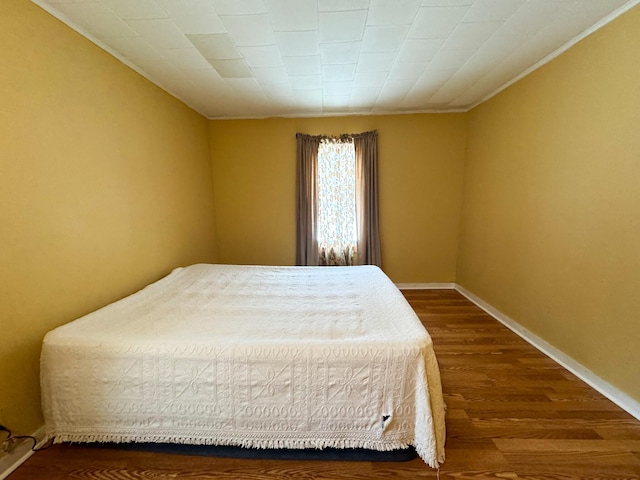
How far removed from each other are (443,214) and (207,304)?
10.4ft

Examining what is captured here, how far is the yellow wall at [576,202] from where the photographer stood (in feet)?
5.28

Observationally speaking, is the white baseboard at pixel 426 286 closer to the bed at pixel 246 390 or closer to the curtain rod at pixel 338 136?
the curtain rod at pixel 338 136

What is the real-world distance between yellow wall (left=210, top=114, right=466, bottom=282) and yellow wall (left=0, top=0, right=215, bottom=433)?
1232 mm

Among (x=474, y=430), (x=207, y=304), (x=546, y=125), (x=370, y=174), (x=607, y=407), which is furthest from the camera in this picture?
(x=370, y=174)

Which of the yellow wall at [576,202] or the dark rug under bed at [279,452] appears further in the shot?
the yellow wall at [576,202]

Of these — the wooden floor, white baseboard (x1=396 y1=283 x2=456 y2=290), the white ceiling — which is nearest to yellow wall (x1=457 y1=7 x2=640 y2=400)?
the white ceiling

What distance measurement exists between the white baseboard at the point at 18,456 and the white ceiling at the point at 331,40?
2.33 m

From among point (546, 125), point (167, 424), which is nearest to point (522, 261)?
point (546, 125)

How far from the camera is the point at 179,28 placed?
1.70 m

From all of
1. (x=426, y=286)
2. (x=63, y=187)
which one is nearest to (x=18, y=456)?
(x=63, y=187)

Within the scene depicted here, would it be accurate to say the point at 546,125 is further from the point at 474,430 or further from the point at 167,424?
the point at 167,424

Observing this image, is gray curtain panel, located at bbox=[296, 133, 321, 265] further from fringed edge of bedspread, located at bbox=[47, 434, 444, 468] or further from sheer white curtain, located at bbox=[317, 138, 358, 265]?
fringed edge of bedspread, located at bbox=[47, 434, 444, 468]

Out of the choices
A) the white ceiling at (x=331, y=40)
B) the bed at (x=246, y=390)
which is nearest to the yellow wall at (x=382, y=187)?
the white ceiling at (x=331, y=40)

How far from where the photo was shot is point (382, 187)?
361 centimetres
